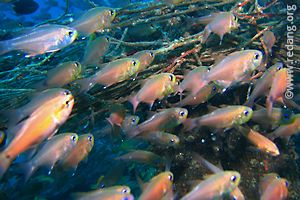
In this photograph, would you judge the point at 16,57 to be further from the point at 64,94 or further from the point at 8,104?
the point at 64,94

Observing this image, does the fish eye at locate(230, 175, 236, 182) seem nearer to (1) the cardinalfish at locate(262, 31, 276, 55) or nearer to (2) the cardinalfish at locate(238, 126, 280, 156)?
(2) the cardinalfish at locate(238, 126, 280, 156)

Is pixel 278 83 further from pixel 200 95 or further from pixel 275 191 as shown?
pixel 275 191

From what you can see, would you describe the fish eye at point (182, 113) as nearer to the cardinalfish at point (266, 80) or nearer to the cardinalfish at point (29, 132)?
the cardinalfish at point (266, 80)

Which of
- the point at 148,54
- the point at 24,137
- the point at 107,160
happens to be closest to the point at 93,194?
the point at 24,137

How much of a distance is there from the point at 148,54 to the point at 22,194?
17.6 feet

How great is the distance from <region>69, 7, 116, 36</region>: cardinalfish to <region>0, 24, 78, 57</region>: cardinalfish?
0.64 meters

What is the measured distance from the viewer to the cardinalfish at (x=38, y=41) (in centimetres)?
301

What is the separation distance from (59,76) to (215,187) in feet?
8.30

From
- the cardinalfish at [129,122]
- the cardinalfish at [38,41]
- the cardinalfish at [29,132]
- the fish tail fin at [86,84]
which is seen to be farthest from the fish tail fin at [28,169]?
the cardinalfish at [129,122]

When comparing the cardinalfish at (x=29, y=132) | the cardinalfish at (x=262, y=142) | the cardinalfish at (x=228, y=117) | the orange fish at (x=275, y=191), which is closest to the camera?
the cardinalfish at (x=29, y=132)

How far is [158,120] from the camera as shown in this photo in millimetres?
3666

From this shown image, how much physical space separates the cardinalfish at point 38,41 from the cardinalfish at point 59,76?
0.53m

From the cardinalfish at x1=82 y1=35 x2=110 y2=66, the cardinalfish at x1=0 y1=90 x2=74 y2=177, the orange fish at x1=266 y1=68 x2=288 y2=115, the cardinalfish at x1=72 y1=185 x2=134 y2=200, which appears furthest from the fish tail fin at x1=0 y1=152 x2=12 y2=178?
the orange fish at x1=266 y1=68 x2=288 y2=115

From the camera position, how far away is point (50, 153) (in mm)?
2865
